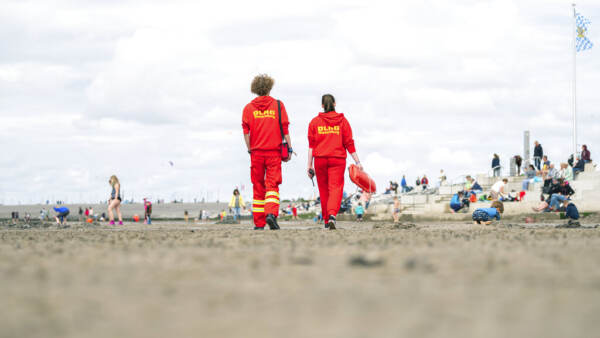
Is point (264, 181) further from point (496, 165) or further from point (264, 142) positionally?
point (496, 165)

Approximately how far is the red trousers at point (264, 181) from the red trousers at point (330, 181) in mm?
829

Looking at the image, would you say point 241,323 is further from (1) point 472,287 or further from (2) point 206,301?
(1) point 472,287

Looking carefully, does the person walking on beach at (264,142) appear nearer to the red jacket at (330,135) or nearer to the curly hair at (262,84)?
the curly hair at (262,84)

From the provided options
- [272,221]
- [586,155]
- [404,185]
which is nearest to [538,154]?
[586,155]

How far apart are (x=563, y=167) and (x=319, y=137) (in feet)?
54.1

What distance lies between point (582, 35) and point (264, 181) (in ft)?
108

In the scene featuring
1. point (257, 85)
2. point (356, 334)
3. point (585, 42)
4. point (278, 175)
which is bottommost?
point (356, 334)

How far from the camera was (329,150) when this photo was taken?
11008mm

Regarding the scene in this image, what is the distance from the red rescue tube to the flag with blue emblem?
30.5 meters

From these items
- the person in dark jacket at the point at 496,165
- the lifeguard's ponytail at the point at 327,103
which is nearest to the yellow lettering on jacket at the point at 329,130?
the lifeguard's ponytail at the point at 327,103

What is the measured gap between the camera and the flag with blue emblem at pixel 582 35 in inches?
1534

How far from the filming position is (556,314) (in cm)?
279

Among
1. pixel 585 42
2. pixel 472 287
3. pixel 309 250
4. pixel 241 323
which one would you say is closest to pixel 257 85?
pixel 309 250

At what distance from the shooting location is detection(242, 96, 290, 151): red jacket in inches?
412
